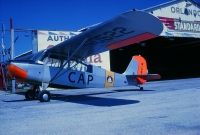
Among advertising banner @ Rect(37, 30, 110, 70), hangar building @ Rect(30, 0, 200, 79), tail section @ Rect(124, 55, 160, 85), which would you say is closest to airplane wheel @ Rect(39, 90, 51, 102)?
tail section @ Rect(124, 55, 160, 85)

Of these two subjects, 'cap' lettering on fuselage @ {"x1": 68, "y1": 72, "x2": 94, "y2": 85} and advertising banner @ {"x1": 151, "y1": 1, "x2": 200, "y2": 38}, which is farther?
advertising banner @ {"x1": 151, "y1": 1, "x2": 200, "y2": 38}

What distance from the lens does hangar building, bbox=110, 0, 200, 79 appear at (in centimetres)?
2822

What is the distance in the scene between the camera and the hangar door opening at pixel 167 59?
135 ft

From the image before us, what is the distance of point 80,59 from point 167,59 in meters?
33.9

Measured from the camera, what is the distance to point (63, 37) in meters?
23.1

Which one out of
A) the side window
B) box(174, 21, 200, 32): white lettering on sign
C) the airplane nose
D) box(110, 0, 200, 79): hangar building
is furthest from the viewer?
box(174, 21, 200, 32): white lettering on sign

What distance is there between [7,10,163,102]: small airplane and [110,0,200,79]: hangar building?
51.7ft

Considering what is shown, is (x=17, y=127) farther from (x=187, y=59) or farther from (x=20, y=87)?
(x=187, y=59)

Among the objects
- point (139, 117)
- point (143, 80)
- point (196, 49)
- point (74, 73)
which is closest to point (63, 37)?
point (143, 80)

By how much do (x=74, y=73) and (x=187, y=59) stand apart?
35306 millimetres

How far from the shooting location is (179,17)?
28.8m

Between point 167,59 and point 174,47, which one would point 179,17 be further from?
point 167,59

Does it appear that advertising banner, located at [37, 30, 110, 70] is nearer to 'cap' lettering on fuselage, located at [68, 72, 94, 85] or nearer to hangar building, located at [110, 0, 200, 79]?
hangar building, located at [110, 0, 200, 79]

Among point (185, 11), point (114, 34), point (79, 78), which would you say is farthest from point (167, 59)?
point (114, 34)
